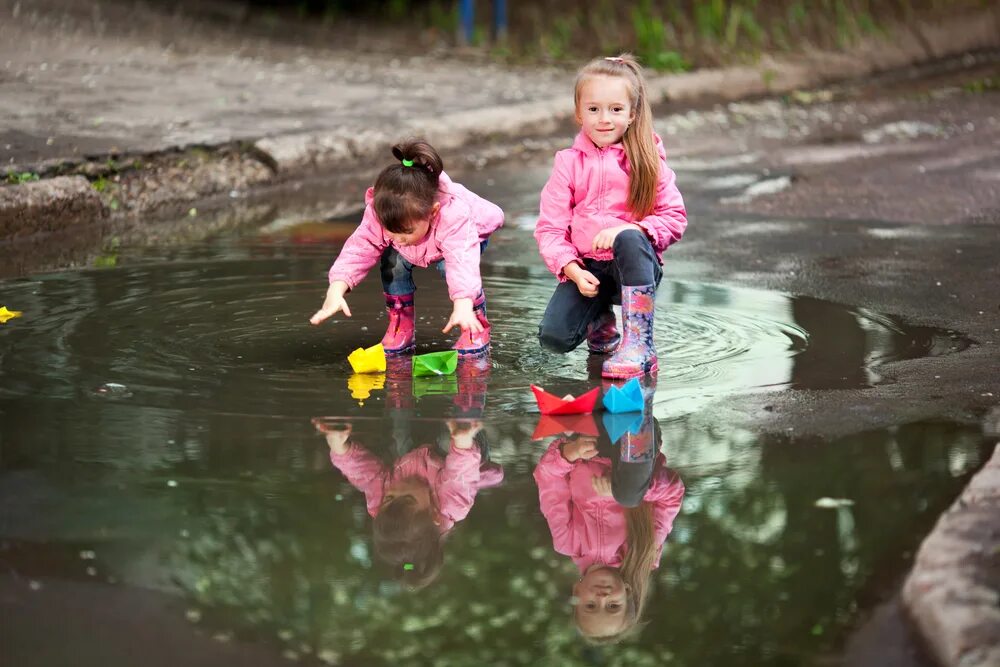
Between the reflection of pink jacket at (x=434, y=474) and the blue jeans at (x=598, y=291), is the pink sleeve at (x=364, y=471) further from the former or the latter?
the blue jeans at (x=598, y=291)

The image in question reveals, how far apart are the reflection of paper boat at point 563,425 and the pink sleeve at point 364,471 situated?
433 millimetres

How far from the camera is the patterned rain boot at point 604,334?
461 cm

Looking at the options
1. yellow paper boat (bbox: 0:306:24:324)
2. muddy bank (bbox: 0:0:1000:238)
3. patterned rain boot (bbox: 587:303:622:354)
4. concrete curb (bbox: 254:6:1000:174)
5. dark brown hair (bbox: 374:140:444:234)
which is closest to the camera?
dark brown hair (bbox: 374:140:444:234)

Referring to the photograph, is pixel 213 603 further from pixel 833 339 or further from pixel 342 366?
pixel 833 339

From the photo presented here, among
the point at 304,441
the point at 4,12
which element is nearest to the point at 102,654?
the point at 304,441

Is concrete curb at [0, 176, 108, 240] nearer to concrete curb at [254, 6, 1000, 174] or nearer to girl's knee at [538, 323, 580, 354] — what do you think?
concrete curb at [254, 6, 1000, 174]

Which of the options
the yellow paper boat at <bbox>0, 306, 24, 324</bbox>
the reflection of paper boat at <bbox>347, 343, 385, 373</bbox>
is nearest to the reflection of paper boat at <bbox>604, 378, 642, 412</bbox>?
the reflection of paper boat at <bbox>347, 343, 385, 373</bbox>

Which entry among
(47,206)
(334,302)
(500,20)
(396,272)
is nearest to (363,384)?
(334,302)

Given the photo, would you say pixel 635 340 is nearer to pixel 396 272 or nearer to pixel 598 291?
pixel 598 291

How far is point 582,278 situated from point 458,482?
1.29m

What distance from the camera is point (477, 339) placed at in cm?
439

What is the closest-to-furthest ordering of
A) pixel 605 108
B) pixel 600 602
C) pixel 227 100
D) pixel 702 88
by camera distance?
pixel 600 602 → pixel 605 108 → pixel 227 100 → pixel 702 88

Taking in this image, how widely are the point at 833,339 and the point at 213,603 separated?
8.60 ft

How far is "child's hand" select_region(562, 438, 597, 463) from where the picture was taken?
3.41 m
